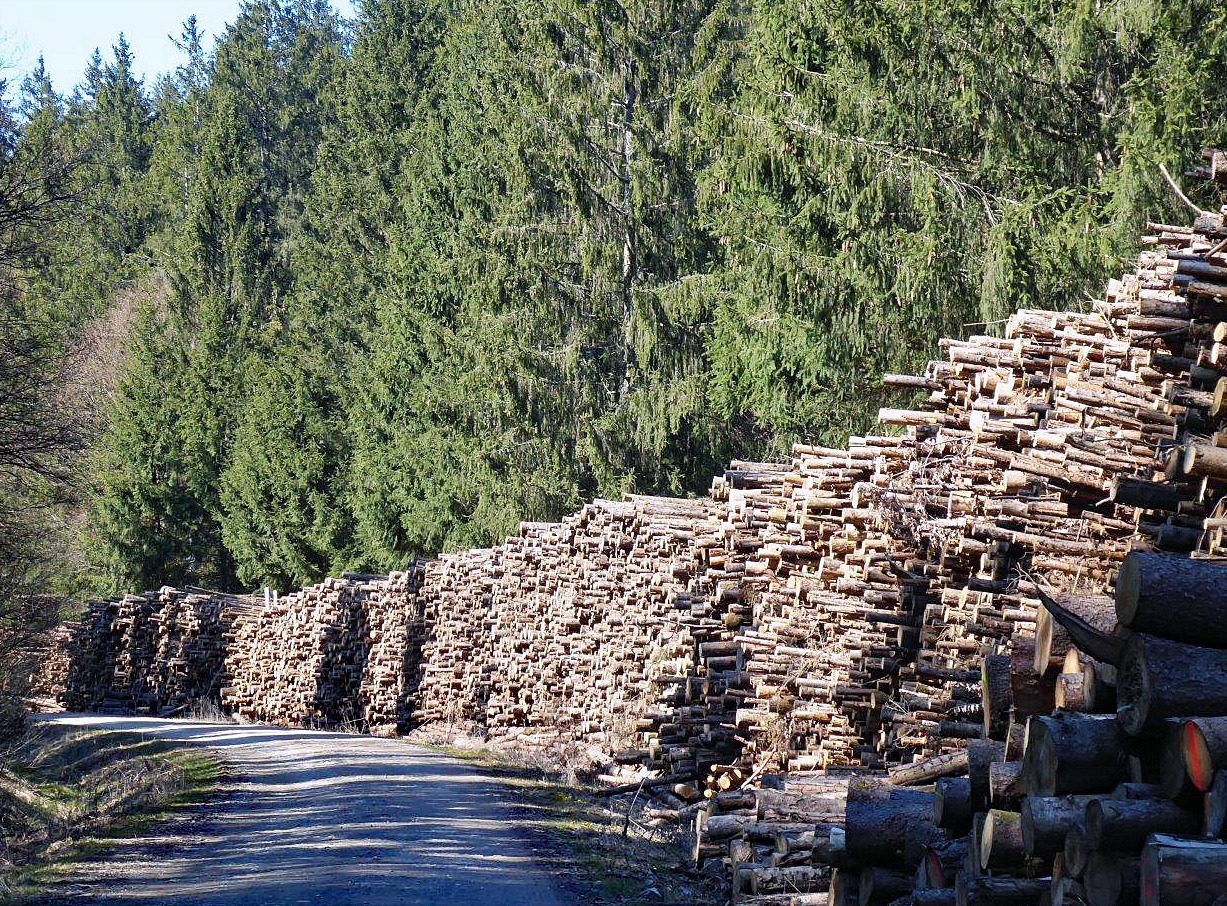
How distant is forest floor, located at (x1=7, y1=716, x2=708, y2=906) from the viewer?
10.2 metres

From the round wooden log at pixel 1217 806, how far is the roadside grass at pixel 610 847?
6.13 m

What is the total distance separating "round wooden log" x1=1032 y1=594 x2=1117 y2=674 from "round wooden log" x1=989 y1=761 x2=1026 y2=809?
1.44 feet

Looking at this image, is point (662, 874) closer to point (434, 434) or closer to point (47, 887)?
point (47, 887)

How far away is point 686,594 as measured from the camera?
16.0 meters

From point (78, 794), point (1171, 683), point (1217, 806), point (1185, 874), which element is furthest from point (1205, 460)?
point (78, 794)

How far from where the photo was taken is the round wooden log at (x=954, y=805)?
22.1 ft

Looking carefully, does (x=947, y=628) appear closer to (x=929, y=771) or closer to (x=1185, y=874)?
(x=929, y=771)

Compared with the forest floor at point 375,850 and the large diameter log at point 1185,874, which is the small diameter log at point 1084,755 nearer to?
the large diameter log at point 1185,874

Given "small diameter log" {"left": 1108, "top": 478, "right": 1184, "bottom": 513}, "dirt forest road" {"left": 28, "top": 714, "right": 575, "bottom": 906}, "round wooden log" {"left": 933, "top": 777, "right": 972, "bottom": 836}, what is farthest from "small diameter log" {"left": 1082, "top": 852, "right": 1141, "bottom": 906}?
"dirt forest road" {"left": 28, "top": 714, "right": 575, "bottom": 906}

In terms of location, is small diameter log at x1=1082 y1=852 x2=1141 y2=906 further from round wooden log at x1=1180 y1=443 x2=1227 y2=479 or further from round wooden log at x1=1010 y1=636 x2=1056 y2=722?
round wooden log at x1=1180 y1=443 x2=1227 y2=479

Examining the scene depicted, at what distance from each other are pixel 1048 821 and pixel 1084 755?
275 millimetres

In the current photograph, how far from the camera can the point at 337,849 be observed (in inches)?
468

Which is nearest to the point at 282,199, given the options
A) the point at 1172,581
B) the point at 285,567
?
the point at 285,567

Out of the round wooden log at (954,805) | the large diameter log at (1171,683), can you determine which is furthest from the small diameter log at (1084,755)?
the round wooden log at (954,805)
